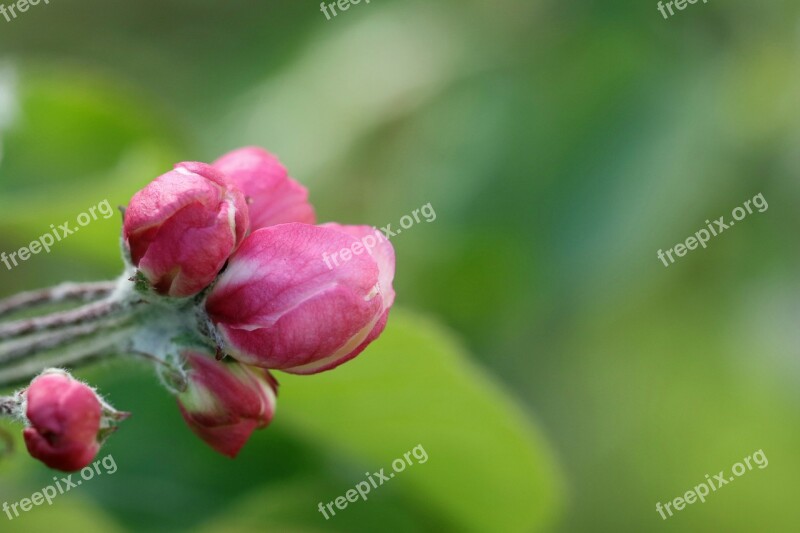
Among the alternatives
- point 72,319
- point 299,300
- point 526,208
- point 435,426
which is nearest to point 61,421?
point 72,319

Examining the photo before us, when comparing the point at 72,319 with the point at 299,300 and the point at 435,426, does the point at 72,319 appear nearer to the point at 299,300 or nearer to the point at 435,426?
the point at 299,300

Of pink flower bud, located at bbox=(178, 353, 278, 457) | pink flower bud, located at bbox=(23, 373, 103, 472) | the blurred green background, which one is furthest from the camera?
the blurred green background

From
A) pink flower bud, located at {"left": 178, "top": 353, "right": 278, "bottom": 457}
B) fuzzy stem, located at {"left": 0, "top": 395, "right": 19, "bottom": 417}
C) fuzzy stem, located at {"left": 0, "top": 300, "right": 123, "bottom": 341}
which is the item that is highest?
fuzzy stem, located at {"left": 0, "top": 300, "right": 123, "bottom": 341}

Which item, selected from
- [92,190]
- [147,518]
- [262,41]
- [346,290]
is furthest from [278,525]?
[262,41]

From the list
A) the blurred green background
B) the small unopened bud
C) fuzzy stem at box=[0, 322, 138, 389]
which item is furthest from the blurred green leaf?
the small unopened bud

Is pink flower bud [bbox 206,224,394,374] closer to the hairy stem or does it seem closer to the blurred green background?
the hairy stem

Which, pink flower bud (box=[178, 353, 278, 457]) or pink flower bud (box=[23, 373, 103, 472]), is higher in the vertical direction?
pink flower bud (box=[23, 373, 103, 472])

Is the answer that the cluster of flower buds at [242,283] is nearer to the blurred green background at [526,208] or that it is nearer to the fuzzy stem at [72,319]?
the fuzzy stem at [72,319]

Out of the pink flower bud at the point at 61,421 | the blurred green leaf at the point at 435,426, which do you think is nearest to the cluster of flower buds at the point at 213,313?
the pink flower bud at the point at 61,421
